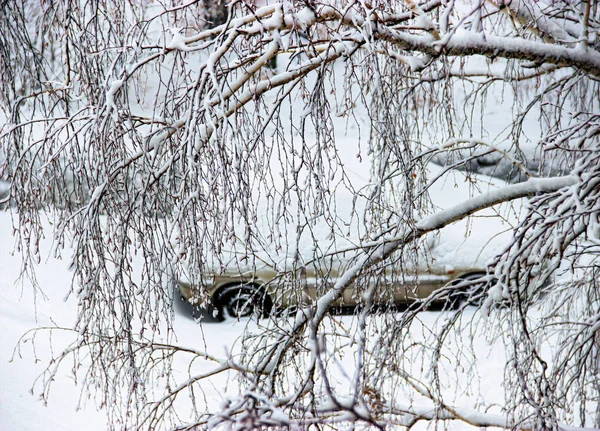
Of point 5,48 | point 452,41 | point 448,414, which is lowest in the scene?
point 448,414

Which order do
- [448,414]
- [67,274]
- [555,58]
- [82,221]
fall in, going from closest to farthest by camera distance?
1. [82,221]
2. [555,58]
3. [448,414]
4. [67,274]

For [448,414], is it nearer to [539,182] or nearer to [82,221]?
[539,182]

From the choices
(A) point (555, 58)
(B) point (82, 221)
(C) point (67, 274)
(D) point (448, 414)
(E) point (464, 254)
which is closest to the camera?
(B) point (82, 221)

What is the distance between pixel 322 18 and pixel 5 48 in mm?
1798

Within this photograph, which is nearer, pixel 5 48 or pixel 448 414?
pixel 5 48

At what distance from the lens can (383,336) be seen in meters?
3.37

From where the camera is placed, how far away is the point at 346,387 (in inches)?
288

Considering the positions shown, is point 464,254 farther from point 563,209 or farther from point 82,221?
point 82,221

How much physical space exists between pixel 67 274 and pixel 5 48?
181 inches

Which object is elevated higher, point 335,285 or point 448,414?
point 335,285

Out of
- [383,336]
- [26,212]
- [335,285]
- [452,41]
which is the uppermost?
[452,41]

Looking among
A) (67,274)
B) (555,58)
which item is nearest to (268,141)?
(67,274)

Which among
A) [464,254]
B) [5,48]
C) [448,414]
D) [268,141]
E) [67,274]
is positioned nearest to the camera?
[5,48]

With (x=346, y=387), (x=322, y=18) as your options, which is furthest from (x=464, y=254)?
(x=322, y=18)
